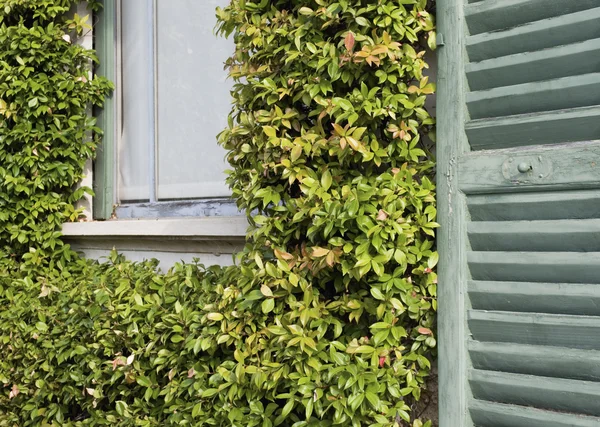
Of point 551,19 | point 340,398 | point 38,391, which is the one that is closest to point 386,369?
point 340,398

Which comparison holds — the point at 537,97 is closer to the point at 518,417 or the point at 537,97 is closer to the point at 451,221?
the point at 451,221

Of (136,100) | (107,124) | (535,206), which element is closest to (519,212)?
(535,206)

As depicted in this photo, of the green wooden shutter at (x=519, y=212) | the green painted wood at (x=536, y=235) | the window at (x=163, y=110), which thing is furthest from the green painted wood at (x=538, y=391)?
the window at (x=163, y=110)

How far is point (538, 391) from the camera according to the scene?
76.1 inches

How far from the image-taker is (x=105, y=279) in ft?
11.4

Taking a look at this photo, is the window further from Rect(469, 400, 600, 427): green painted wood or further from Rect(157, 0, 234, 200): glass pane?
Rect(469, 400, 600, 427): green painted wood

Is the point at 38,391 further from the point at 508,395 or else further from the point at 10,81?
the point at 508,395

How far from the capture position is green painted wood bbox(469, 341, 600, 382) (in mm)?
1860

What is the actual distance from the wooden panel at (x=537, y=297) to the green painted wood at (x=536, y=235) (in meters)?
0.11

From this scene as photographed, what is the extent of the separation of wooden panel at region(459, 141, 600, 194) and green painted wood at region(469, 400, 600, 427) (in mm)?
660

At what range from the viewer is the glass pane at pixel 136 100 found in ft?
12.8

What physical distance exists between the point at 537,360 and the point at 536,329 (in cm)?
9

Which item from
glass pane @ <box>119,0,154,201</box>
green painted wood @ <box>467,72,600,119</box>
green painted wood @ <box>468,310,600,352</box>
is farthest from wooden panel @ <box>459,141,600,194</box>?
glass pane @ <box>119,0,154,201</box>

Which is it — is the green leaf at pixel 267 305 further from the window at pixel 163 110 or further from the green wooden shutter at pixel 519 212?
the window at pixel 163 110
